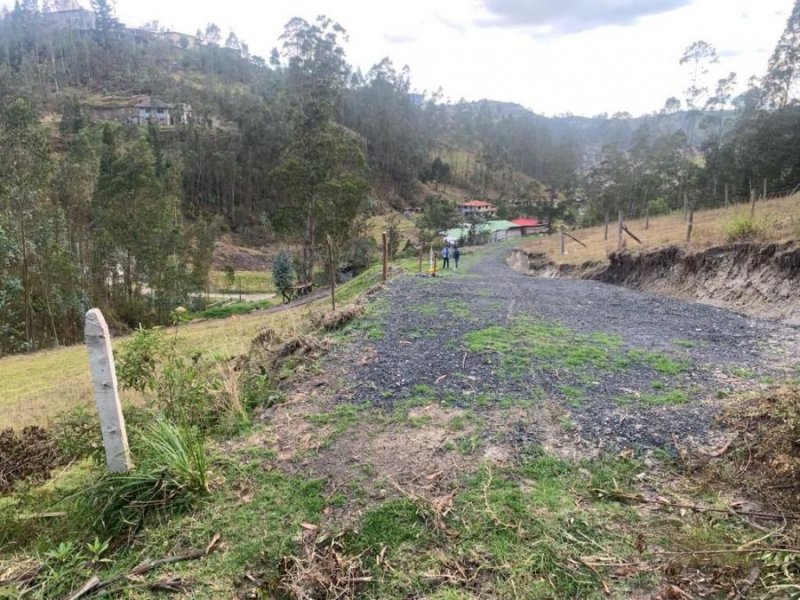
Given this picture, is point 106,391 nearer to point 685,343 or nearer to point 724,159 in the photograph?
point 685,343

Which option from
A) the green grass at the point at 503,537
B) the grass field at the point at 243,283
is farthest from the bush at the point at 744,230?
the grass field at the point at 243,283

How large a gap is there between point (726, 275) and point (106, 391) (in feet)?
40.8

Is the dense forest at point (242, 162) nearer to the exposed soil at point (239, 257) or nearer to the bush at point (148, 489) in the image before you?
the exposed soil at point (239, 257)

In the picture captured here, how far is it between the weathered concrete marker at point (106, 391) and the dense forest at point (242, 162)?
2099 centimetres

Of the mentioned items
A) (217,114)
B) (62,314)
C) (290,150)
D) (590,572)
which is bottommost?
(62,314)

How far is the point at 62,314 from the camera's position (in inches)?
996

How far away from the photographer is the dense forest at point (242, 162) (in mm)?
24672

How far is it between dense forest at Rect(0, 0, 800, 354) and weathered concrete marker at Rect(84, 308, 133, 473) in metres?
21.0

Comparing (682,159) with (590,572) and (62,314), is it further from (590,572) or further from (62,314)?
(590,572)

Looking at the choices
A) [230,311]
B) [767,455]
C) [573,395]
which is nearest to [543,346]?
[573,395]

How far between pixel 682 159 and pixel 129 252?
4689cm

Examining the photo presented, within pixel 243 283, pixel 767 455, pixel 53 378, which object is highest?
pixel 767 455

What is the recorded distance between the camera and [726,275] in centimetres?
1163

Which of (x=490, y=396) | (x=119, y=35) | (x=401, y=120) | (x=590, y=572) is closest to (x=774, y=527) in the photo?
(x=590, y=572)
